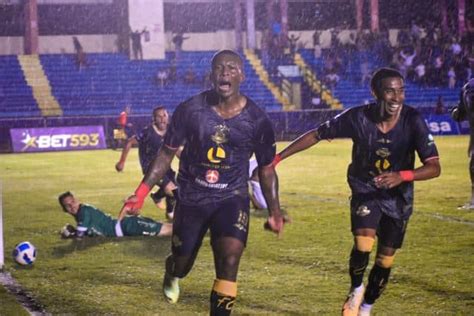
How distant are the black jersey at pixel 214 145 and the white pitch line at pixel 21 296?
6.62 feet

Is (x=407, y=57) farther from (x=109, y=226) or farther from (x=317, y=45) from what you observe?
(x=109, y=226)

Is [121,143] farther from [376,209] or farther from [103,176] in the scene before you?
[376,209]

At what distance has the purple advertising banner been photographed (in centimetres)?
3216

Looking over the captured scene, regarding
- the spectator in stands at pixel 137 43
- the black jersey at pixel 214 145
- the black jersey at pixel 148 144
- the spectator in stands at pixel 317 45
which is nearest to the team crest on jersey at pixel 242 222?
the black jersey at pixel 214 145

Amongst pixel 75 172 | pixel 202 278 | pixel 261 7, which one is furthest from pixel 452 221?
pixel 261 7

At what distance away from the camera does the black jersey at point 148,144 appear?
13718 mm

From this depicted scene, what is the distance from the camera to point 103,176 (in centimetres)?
2208

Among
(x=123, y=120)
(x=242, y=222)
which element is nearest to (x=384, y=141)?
(x=242, y=222)

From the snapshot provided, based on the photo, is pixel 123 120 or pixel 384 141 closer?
pixel 384 141

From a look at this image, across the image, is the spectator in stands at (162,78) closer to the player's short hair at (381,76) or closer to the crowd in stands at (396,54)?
the crowd in stands at (396,54)

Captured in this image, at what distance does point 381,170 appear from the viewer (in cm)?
723

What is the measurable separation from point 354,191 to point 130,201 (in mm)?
1828

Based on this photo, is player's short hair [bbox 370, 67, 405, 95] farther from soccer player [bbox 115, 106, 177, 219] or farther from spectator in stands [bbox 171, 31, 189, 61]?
spectator in stands [bbox 171, 31, 189, 61]

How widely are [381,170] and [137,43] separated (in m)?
36.4
